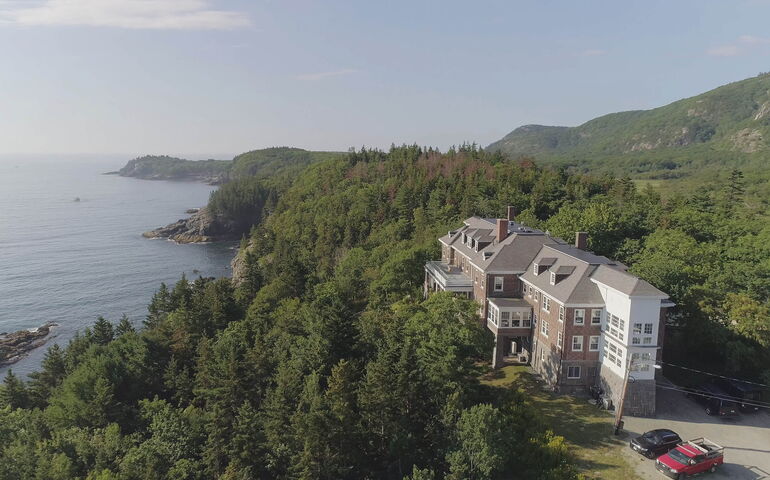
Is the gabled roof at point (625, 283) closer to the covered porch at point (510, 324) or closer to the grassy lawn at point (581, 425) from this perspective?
the covered porch at point (510, 324)

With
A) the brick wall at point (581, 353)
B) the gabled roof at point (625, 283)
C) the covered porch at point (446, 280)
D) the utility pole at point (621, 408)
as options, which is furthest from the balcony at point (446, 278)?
the utility pole at point (621, 408)

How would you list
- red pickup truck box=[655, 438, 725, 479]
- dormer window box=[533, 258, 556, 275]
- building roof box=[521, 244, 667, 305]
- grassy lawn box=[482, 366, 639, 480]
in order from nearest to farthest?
1. red pickup truck box=[655, 438, 725, 479]
2. grassy lawn box=[482, 366, 639, 480]
3. building roof box=[521, 244, 667, 305]
4. dormer window box=[533, 258, 556, 275]

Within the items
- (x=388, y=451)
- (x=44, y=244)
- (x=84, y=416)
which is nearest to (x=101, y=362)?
(x=84, y=416)

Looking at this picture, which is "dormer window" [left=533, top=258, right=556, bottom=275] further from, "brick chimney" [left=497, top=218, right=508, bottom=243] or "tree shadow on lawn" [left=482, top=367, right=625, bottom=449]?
"tree shadow on lawn" [left=482, top=367, right=625, bottom=449]

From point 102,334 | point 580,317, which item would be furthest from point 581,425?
point 102,334

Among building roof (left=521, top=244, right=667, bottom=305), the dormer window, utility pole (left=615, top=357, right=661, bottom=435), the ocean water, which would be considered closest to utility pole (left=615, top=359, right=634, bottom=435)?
utility pole (left=615, top=357, right=661, bottom=435)

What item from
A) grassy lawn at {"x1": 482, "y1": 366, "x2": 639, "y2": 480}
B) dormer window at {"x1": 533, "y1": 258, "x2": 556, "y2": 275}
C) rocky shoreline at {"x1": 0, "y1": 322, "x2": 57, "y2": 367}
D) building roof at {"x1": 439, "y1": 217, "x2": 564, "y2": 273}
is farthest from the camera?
rocky shoreline at {"x1": 0, "y1": 322, "x2": 57, "y2": 367}
